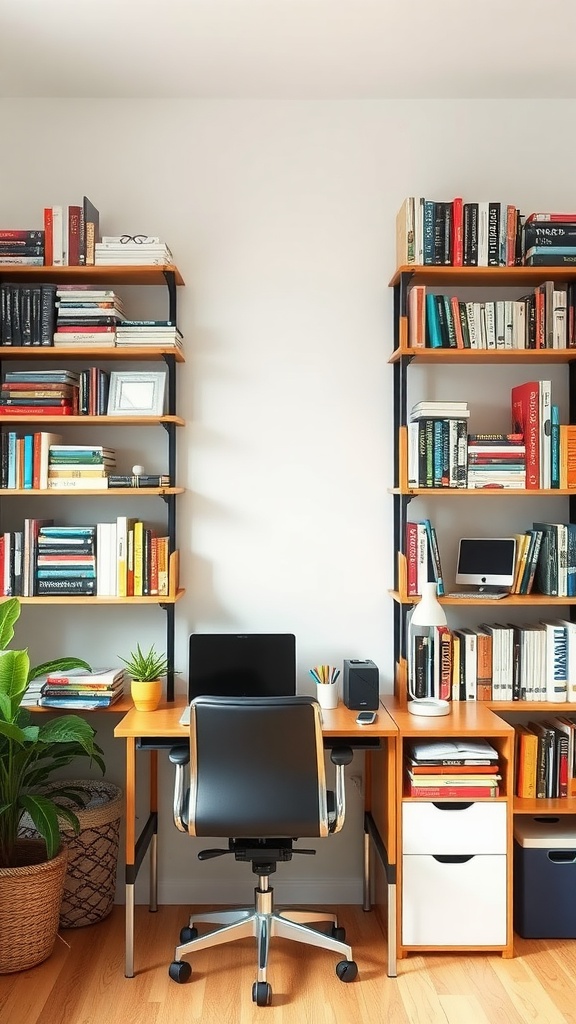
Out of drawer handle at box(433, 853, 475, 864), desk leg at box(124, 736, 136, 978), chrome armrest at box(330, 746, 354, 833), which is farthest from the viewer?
drawer handle at box(433, 853, 475, 864)

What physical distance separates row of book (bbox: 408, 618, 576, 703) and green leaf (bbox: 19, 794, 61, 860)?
127 centimetres

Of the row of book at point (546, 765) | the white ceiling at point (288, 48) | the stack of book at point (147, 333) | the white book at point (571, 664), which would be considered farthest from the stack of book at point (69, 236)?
the row of book at point (546, 765)

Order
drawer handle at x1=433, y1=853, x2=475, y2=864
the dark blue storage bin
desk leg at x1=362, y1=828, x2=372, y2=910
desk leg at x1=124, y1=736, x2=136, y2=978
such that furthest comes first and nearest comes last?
desk leg at x1=362, y1=828, x2=372, y2=910 → the dark blue storage bin → drawer handle at x1=433, y1=853, x2=475, y2=864 → desk leg at x1=124, y1=736, x2=136, y2=978

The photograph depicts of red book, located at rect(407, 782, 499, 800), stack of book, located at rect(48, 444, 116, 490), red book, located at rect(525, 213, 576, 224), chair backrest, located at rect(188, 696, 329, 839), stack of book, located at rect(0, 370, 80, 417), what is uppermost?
red book, located at rect(525, 213, 576, 224)

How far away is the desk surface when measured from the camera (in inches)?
110

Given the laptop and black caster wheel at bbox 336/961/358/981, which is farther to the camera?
the laptop

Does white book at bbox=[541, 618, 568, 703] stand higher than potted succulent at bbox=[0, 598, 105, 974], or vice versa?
white book at bbox=[541, 618, 568, 703]

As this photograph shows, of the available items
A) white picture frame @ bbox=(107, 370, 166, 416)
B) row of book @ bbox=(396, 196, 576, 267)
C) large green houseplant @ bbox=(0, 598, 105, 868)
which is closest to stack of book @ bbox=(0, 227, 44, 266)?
white picture frame @ bbox=(107, 370, 166, 416)

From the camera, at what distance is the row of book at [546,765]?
3059mm

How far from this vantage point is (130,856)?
9.19ft

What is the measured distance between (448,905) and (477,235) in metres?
2.28

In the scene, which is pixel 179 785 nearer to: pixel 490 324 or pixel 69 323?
pixel 69 323

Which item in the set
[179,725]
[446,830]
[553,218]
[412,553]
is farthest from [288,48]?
[446,830]

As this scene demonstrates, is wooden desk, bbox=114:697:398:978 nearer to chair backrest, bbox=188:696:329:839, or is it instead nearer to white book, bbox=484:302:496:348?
chair backrest, bbox=188:696:329:839
